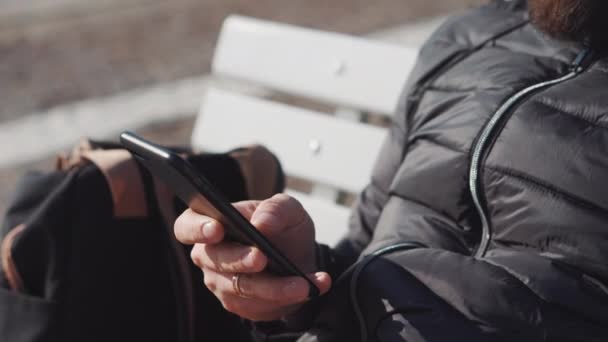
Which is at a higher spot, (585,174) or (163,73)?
(585,174)

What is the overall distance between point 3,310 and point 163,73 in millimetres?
3082

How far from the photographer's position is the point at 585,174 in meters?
1.47

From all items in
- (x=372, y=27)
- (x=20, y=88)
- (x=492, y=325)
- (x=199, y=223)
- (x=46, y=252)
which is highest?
(x=199, y=223)

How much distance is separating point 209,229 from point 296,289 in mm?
162

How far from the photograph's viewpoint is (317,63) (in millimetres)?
2646

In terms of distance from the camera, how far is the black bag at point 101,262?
181cm

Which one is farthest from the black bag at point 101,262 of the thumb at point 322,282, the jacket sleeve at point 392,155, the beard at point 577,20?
the beard at point 577,20

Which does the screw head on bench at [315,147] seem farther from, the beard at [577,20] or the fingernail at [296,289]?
the fingernail at [296,289]

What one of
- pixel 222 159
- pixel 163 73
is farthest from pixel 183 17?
pixel 222 159

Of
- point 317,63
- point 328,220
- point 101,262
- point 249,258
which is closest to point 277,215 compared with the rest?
point 249,258

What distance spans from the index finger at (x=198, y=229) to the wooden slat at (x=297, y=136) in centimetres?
109

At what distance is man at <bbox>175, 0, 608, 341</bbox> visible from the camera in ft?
4.65

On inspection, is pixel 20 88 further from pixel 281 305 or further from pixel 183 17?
pixel 281 305

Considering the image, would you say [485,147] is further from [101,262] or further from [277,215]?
[101,262]
